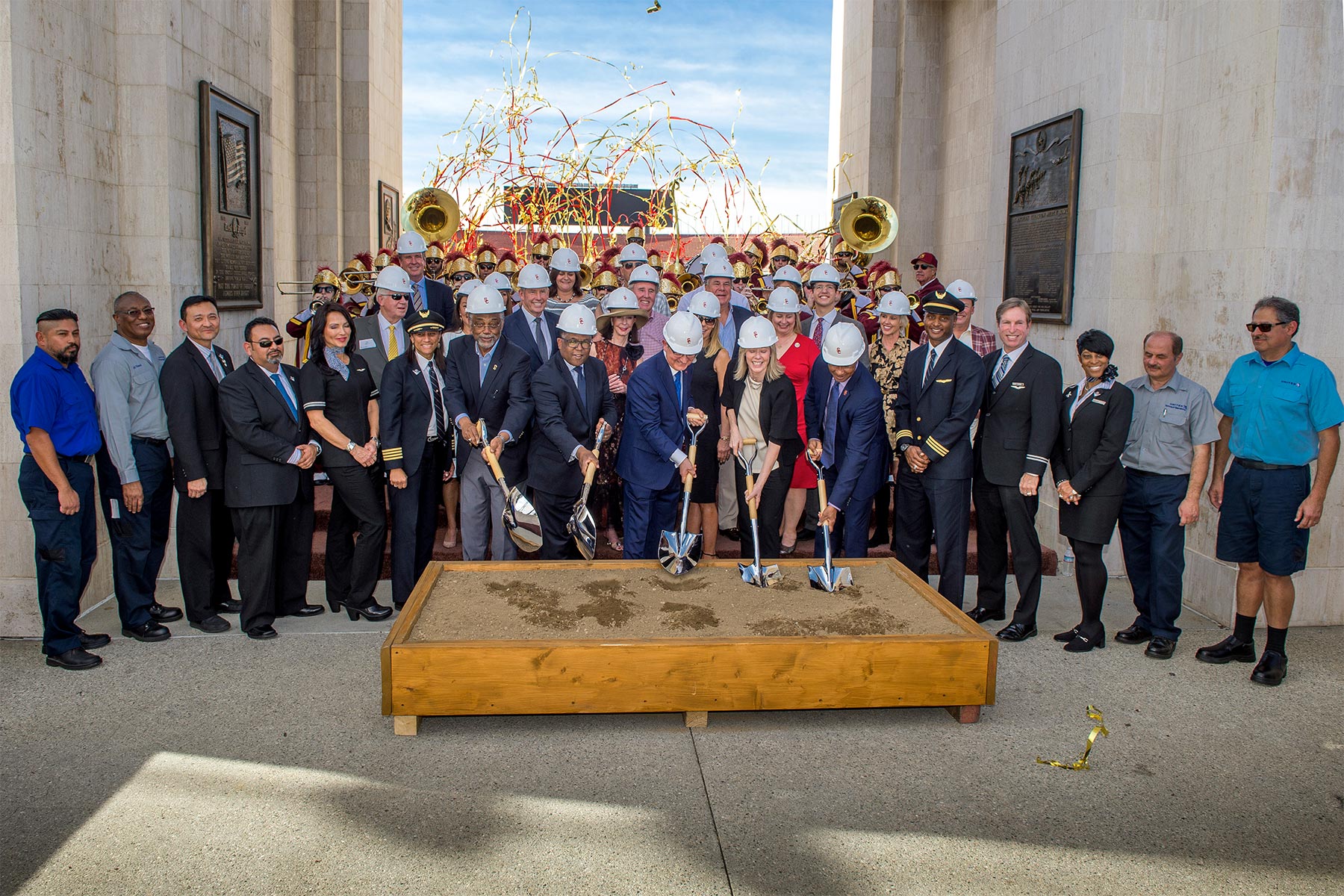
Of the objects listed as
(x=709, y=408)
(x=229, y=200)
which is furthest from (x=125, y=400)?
(x=709, y=408)

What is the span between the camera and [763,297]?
1002 centimetres

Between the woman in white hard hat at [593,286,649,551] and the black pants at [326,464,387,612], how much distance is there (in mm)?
1651

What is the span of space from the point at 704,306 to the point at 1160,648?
3.40 m

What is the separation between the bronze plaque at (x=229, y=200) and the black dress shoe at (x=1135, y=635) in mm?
Answer: 6526

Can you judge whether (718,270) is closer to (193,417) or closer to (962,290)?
(962,290)

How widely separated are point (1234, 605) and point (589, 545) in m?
4.09

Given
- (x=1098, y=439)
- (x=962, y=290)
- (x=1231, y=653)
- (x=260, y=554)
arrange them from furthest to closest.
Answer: (x=962, y=290), (x=260, y=554), (x=1098, y=439), (x=1231, y=653)

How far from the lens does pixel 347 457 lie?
6223mm

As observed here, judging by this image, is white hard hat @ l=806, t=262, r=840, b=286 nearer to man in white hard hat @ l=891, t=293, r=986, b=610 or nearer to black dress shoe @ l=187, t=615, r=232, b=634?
man in white hard hat @ l=891, t=293, r=986, b=610

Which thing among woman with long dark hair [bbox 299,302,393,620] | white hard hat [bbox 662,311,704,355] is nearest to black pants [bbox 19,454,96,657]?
woman with long dark hair [bbox 299,302,393,620]

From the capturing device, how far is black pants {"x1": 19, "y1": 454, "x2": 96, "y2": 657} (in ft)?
18.1

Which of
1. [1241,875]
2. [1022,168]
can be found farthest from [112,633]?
[1022,168]

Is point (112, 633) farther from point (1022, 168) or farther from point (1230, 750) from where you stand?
point (1022, 168)

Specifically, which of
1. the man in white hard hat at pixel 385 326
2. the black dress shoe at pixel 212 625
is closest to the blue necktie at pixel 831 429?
the man in white hard hat at pixel 385 326
